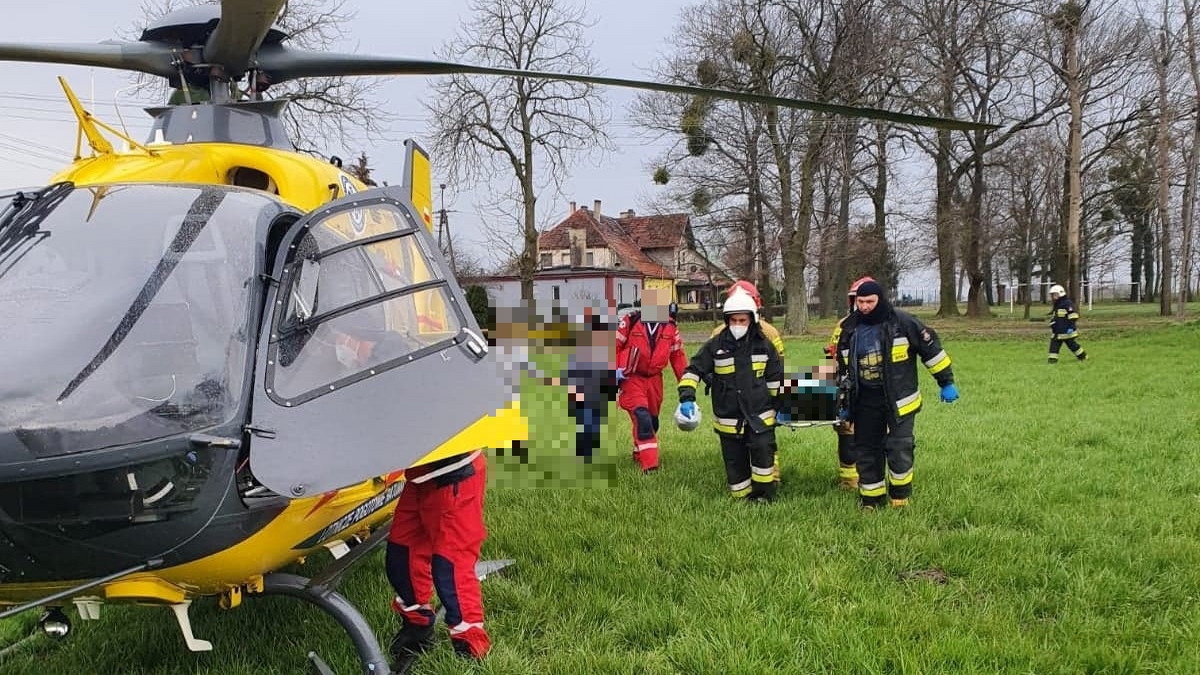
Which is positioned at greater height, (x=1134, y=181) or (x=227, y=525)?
(x=1134, y=181)

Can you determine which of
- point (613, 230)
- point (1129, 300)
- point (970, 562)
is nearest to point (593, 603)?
point (970, 562)

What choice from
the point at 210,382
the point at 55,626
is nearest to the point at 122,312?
the point at 210,382

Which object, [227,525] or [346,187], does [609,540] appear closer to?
[346,187]

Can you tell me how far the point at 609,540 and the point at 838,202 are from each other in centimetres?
2658

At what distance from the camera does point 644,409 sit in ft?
24.1

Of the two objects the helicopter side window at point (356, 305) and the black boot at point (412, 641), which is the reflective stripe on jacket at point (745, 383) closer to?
the black boot at point (412, 641)

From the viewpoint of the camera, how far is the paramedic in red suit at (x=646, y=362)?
727cm

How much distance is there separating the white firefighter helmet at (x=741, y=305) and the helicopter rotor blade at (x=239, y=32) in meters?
3.63

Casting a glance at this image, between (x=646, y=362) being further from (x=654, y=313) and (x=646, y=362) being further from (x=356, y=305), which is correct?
(x=356, y=305)

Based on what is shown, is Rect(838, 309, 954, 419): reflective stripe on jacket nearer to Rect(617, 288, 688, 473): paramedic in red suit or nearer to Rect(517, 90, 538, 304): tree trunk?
Rect(617, 288, 688, 473): paramedic in red suit

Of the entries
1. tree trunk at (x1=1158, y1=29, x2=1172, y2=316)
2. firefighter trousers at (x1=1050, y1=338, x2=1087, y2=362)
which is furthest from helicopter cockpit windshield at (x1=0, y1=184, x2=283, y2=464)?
tree trunk at (x1=1158, y1=29, x2=1172, y2=316)

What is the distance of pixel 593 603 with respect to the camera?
4059 mm

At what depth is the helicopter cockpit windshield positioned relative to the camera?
85.8 inches

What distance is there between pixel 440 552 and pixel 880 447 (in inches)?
146
